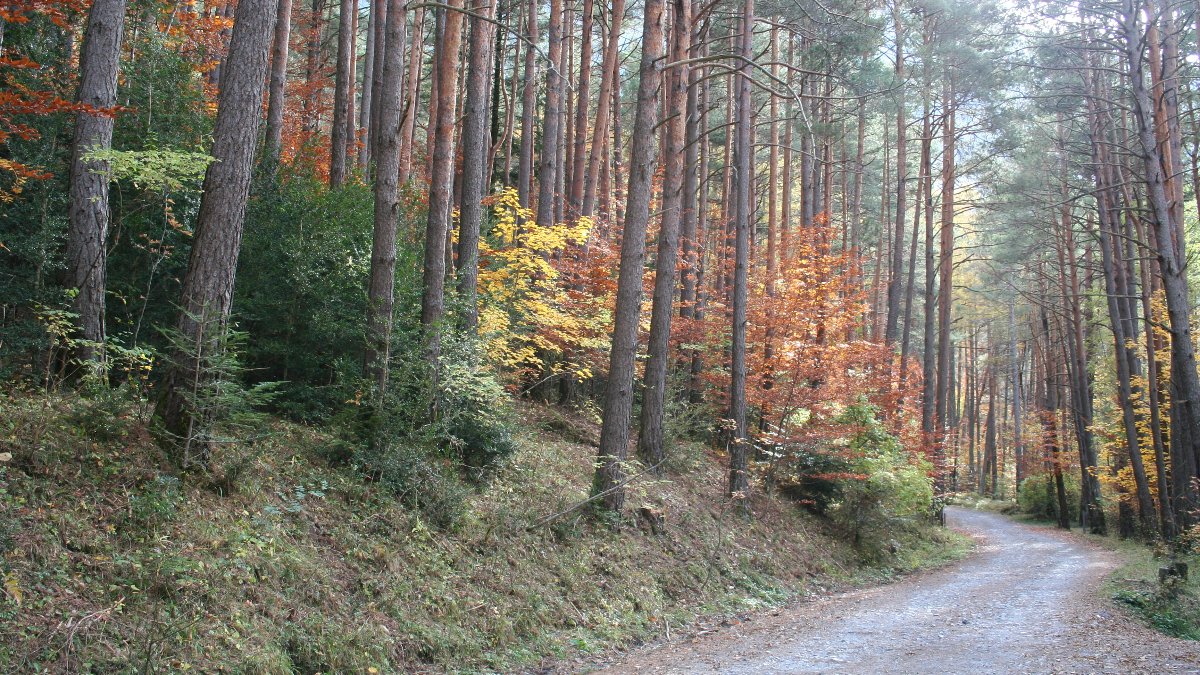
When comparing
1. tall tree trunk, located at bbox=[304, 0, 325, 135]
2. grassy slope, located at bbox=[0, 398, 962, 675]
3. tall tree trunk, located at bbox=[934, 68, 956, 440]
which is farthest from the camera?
tall tree trunk, located at bbox=[934, 68, 956, 440]

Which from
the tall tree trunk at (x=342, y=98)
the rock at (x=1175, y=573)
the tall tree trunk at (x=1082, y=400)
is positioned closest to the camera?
the rock at (x=1175, y=573)

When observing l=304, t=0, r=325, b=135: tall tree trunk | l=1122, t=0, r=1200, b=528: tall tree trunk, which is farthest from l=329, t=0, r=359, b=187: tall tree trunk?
l=1122, t=0, r=1200, b=528: tall tree trunk

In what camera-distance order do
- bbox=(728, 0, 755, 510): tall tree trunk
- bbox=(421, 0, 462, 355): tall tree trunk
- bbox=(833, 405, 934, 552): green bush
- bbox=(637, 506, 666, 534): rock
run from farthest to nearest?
bbox=(833, 405, 934, 552): green bush
bbox=(728, 0, 755, 510): tall tree trunk
bbox=(637, 506, 666, 534): rock
bbox=(421, 0, 462, 355): tall tree trunk

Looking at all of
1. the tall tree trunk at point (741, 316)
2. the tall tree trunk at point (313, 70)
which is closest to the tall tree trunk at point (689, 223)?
the tall tree trunk at point (741, 316)

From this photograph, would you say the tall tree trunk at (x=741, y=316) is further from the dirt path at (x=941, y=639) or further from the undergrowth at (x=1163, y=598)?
the undergrowth at (x=1163, y=598)

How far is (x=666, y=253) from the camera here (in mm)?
10797

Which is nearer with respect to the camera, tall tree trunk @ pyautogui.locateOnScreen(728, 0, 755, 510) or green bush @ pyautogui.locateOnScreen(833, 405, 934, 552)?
tall tree trunk @ pyautogui.locateOnScreen(728, 0, 755, 510)

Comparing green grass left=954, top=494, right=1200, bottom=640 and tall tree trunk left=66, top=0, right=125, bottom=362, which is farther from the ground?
tall tree trunk left=66, top=0, right=125, bottom=362

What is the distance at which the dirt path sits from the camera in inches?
237

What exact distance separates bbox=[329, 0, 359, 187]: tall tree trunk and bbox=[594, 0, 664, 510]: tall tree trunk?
595cm

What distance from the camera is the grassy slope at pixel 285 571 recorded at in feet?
13.9

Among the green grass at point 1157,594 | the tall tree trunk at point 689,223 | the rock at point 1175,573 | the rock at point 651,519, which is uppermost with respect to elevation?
the tall tree trunk at point 689,223

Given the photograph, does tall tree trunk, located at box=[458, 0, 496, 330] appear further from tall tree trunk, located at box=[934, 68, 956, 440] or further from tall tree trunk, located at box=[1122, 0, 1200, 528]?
tall tree trunk, located at box=[934, 68, 956, 440]

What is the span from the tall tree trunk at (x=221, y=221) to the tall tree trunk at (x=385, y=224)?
1960 mm
